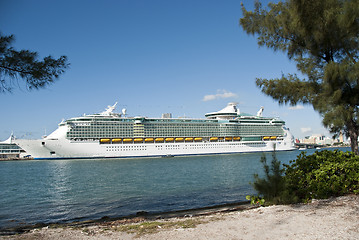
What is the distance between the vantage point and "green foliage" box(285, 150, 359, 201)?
207 inches

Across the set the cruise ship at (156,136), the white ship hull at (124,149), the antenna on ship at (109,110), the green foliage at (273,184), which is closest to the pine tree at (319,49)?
the green foliage at (273,184)

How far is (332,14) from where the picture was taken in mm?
4738

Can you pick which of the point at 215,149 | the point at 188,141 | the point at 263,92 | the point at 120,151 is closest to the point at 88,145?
the point at 120,151

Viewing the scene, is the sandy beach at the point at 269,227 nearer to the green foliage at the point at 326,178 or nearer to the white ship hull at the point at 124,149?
the green foliage at the point at 326,178

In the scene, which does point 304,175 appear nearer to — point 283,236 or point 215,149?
point 283,236

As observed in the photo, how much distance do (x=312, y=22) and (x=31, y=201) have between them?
439 inches

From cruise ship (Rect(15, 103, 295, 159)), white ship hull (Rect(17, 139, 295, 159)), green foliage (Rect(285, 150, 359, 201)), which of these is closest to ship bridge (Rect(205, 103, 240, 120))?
cruise ship (Rect(15, 103, 295, 159))

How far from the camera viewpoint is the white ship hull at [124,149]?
4081cm

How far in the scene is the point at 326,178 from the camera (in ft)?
17.7

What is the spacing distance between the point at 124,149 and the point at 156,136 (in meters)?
6.33

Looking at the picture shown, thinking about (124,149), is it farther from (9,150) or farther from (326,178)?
(326,178)

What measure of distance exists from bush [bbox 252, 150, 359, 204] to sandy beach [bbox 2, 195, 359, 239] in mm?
287

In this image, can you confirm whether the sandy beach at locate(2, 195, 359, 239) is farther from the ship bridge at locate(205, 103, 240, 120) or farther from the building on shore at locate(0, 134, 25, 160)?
the building on shore at locate(0, 134, 25, 160)

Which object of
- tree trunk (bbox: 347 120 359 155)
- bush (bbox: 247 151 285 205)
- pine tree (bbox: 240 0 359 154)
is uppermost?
pine tree (bbox: 240 0 359 154)
